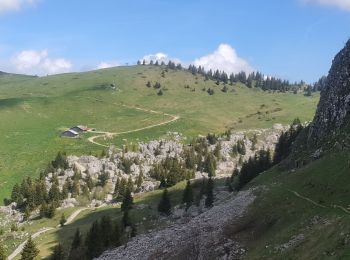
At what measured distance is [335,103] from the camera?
100062 mm

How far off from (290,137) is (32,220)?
8430 cm

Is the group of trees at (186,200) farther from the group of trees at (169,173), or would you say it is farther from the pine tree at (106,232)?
the group of trees at (169,173)

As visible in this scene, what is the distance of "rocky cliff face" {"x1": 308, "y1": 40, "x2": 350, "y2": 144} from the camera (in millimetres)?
94688

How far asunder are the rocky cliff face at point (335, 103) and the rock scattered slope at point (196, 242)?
966 inches

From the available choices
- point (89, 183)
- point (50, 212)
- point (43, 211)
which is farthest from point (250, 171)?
point (43, 211)

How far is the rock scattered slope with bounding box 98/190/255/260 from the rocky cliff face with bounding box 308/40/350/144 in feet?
80.5

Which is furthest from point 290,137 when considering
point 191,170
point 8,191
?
point 8,191

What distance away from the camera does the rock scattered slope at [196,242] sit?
216 feet

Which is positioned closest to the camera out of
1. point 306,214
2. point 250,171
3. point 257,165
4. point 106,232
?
point 306,214

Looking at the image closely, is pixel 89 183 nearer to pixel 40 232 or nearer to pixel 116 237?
pixel 40 232

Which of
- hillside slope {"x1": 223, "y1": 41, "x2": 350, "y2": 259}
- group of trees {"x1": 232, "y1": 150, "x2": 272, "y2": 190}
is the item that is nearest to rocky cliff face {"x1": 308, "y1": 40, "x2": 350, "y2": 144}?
hillside slope {"x1": 223, "y1": 41, "x2": 350, "y2": 259}

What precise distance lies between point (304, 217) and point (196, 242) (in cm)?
1769

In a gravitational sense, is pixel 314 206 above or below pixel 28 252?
above

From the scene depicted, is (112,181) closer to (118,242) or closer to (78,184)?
(78,184)
